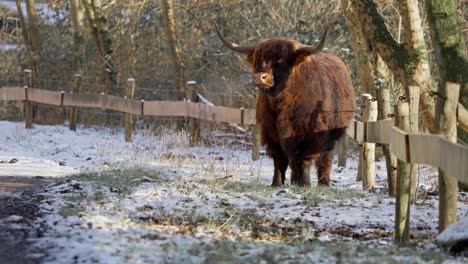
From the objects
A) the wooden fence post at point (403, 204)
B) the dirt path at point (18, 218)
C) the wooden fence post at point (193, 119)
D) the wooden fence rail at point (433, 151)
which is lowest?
the dirt path at point (18, 218)

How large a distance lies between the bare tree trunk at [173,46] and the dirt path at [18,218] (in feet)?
31.3

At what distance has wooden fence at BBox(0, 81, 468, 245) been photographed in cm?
605

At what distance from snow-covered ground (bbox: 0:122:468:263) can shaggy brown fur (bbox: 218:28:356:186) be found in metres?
0.67

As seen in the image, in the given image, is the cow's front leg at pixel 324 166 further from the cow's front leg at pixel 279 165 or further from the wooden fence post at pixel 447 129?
the wooden fence post at pixel 447 129

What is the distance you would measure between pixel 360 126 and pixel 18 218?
194 inches

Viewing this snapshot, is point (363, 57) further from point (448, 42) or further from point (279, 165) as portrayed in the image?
point (448, 42)

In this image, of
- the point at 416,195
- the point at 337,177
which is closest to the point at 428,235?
the point at 416,195

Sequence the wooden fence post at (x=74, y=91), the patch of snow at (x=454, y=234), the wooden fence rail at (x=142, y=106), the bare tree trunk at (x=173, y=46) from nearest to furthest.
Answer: the patch of snow at (x=454, y=234), the wooden fence rail at (x=142, y=106), the bare tree trunk at (x=173, y=46), the wooden fence post at (x=74, y=91)

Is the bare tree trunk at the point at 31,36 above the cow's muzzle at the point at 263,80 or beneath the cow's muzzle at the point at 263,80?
above

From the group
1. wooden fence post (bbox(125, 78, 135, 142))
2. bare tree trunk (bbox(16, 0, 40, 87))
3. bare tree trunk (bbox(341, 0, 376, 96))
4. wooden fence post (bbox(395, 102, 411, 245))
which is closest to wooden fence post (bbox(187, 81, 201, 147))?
wooden fence post (bbox(125, 78, 135, 142))

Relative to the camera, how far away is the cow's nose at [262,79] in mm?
10258

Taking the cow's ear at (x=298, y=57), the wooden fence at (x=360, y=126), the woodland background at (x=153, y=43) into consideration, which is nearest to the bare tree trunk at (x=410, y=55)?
the wooden fence at (x=360, y=126)

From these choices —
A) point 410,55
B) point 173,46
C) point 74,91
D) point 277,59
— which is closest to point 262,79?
point 277,59

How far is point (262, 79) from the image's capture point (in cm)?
1027
